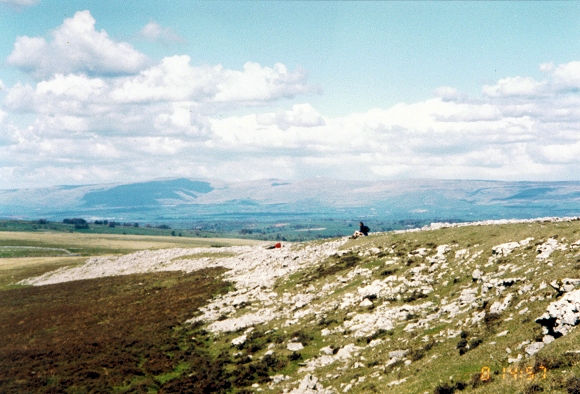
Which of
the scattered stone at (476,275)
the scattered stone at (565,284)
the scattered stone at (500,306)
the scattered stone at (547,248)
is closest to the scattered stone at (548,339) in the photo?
the scattered stone at (565,284)

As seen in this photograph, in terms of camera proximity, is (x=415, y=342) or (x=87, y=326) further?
(x=87, y=326)

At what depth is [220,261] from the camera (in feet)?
247

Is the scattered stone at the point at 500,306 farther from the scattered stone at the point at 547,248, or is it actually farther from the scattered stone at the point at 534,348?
the scattered stone at the point at 547,248

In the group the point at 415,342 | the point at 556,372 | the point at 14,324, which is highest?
the point at 556,372

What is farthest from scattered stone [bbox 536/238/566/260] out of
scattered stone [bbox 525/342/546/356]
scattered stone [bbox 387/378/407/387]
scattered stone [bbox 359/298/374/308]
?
scattered stone [bbox 387/378/407/387]

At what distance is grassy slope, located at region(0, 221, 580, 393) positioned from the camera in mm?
19234

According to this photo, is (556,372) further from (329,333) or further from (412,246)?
(412,246)

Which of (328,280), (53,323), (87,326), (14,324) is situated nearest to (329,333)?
(328,280)

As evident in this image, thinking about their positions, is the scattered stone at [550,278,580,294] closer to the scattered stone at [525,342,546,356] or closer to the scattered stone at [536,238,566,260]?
the scattered stone at [525,342,546,356]

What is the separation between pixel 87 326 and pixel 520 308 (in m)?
42.8
